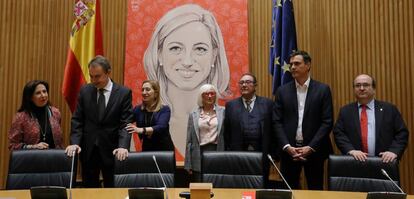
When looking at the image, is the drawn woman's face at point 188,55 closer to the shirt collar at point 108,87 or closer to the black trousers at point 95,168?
the shirt collar at point 108,87

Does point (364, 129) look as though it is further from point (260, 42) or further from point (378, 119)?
point (260, 42)

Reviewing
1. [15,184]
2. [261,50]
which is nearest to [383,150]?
[261,50]

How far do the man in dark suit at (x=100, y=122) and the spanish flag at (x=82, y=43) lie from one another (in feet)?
3.07

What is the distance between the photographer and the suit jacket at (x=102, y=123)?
11.0 feet

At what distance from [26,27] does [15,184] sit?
266 centimetres

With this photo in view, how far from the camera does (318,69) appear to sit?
4.75 meters

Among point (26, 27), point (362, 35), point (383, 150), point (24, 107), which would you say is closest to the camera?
point (383, 150)

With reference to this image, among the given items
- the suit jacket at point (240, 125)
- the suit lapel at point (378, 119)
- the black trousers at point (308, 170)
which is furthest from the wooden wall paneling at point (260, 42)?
the suit lapel at point (378, 119)

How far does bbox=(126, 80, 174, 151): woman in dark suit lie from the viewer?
3.67 meters

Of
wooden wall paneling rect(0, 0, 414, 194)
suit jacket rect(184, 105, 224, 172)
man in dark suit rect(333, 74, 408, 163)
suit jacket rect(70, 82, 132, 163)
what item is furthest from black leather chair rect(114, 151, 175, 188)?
wooden wall paneling rect(0, 0, 414, 194)

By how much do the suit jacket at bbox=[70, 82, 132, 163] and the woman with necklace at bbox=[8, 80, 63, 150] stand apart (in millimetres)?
323

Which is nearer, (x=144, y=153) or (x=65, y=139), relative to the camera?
(x=144, y=153)

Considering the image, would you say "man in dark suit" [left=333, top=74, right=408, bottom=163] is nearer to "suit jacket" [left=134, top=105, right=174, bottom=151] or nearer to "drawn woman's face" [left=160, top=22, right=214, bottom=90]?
"suit jacket" [left=134, top=105, right=174, bottom=151]

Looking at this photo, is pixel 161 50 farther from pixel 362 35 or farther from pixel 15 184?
pixel 15 184
